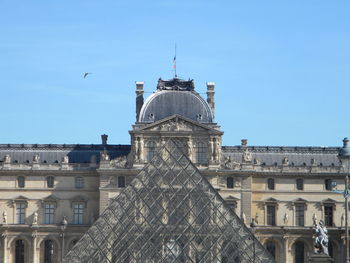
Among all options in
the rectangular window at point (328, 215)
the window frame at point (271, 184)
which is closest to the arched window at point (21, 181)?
the window frame at point (271, 184)

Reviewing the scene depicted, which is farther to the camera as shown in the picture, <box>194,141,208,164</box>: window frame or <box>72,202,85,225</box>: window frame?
<box>72,202,85,225</box>: window frame

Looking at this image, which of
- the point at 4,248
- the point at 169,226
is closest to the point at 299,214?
the point at 4,248

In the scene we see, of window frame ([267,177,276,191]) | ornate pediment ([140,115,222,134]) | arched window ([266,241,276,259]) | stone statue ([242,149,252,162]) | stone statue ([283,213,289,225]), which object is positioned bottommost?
arched window ([266,241,276,259])

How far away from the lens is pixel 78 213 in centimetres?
11775

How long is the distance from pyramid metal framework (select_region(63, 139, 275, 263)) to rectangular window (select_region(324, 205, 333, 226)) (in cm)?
2895

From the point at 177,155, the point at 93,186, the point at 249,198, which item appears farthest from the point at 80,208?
the point at 177,155

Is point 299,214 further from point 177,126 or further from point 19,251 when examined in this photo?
point 19,251

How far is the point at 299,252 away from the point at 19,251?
25298mm

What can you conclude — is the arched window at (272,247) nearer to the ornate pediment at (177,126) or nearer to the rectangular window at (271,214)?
the rectangular window at (271,214)

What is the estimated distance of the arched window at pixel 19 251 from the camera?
116625mm

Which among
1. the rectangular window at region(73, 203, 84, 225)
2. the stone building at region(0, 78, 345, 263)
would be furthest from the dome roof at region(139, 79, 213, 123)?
the rectangular window at region(73, 203, 84, 225)

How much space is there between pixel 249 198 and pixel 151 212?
1073 inches

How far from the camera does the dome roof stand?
116188 millimetres

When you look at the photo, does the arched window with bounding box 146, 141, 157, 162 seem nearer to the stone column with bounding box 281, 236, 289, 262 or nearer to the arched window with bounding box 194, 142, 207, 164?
the arched window with bounding box 194, 142, 207, 164
